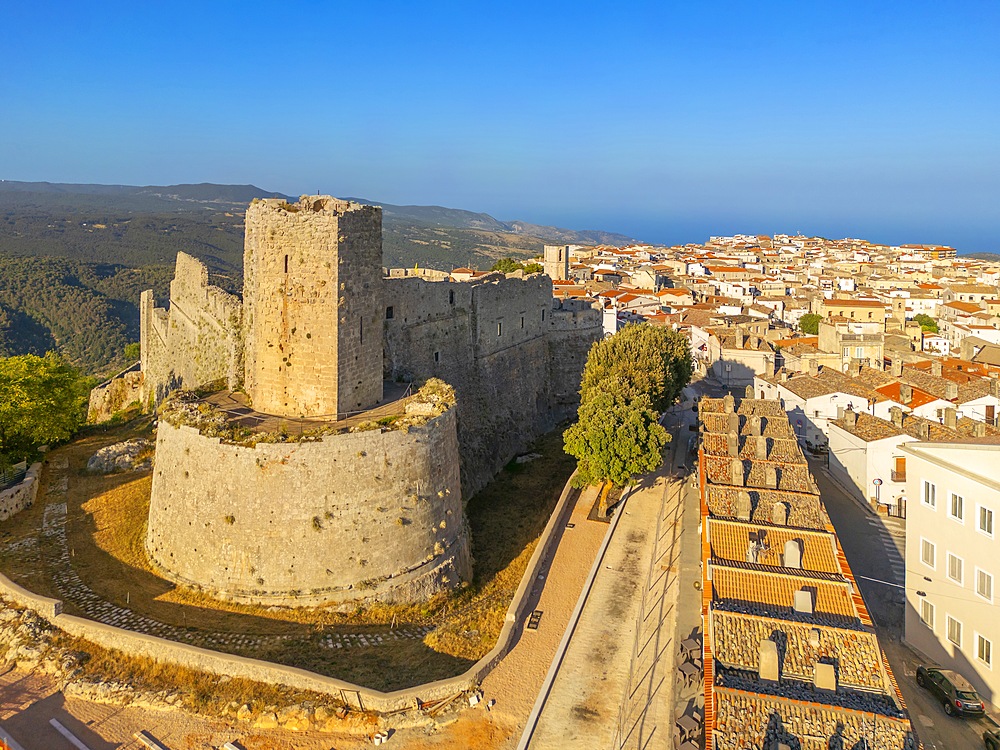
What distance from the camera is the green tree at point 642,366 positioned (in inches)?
1189

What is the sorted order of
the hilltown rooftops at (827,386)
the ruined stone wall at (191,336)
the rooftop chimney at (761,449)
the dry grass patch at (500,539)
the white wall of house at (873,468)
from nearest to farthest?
the dry grass patch at (500,539), the rooftop chimney at (761,449), the ruined stone wall at (191,336), the white wall of house at (873,468), the hilltown rooftops at (827,386)

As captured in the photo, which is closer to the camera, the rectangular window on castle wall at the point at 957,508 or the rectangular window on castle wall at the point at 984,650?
the rectangular window on castle wall at the point at 984,650

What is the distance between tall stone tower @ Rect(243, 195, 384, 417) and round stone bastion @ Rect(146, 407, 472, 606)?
7.69ft

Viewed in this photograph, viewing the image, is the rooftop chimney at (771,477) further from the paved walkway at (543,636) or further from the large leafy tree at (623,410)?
the paved walkway at (543,636)

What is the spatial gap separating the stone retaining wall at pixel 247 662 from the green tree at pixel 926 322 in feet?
192

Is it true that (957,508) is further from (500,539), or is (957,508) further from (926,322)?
(926,322)

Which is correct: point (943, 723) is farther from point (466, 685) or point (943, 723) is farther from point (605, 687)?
point (466, 685)

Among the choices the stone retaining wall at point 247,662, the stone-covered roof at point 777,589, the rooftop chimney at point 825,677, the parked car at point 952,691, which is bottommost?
the parked car at point 952,691

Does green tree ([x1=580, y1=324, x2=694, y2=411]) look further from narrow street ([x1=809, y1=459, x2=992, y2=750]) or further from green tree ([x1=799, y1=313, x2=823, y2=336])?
green tree ([x1=799, y1=313, x2=823, y2=336])

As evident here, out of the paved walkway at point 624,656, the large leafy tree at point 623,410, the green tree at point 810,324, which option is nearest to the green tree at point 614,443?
the large leafy tree at point 623,410

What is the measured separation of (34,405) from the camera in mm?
25109

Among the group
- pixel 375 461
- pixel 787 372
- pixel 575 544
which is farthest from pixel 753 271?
pixel 375 461

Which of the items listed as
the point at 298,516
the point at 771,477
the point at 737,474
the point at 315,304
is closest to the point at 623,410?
the point at 737,474

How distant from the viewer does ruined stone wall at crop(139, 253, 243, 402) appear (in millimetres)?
26764
